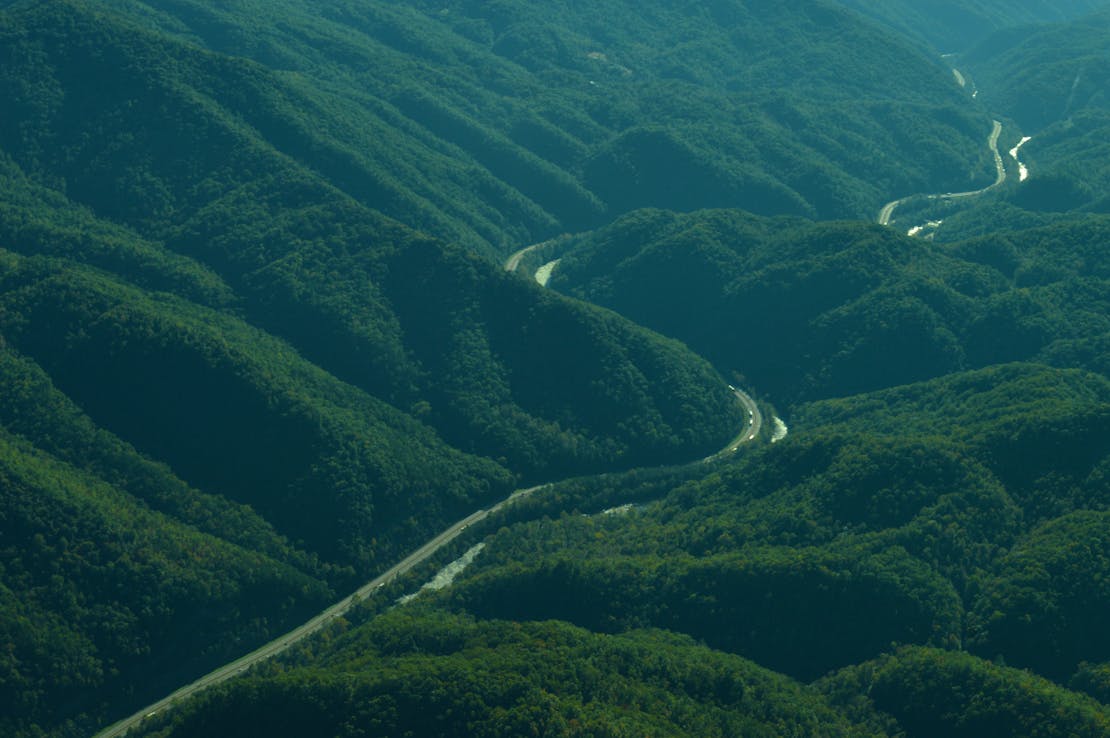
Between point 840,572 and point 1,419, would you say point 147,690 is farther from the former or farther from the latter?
point 840,572

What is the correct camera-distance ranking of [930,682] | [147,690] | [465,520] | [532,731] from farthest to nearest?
[465,520] < [147,690] < [930,682] < [532,731]

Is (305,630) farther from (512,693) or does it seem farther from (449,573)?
(512,693)

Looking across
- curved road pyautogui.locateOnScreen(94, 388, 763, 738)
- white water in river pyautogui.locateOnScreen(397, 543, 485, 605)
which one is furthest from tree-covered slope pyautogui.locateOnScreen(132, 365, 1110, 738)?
curved road pyautogui.locateOnScreen(94, 388, 763, 738)

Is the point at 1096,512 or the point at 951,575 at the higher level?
the point at 1096,512

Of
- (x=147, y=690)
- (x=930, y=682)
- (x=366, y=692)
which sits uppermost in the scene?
(x=930, y=682)

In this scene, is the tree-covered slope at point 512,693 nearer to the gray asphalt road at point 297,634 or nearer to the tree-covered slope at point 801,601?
the tree-covered slope at point 801,601

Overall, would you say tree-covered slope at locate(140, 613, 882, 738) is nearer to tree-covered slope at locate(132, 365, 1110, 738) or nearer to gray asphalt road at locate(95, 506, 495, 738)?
tree-covered slope at locate(132, 365, 1110, 738)

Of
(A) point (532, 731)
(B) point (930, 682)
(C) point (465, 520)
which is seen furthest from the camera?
(C) point (465, 520)

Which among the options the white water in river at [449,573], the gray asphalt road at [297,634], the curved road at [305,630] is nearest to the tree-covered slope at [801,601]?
the white water in river at [449,573]

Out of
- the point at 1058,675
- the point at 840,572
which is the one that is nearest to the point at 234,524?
the point at 840,572

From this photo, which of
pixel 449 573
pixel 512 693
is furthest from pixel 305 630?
pixel 512 693
